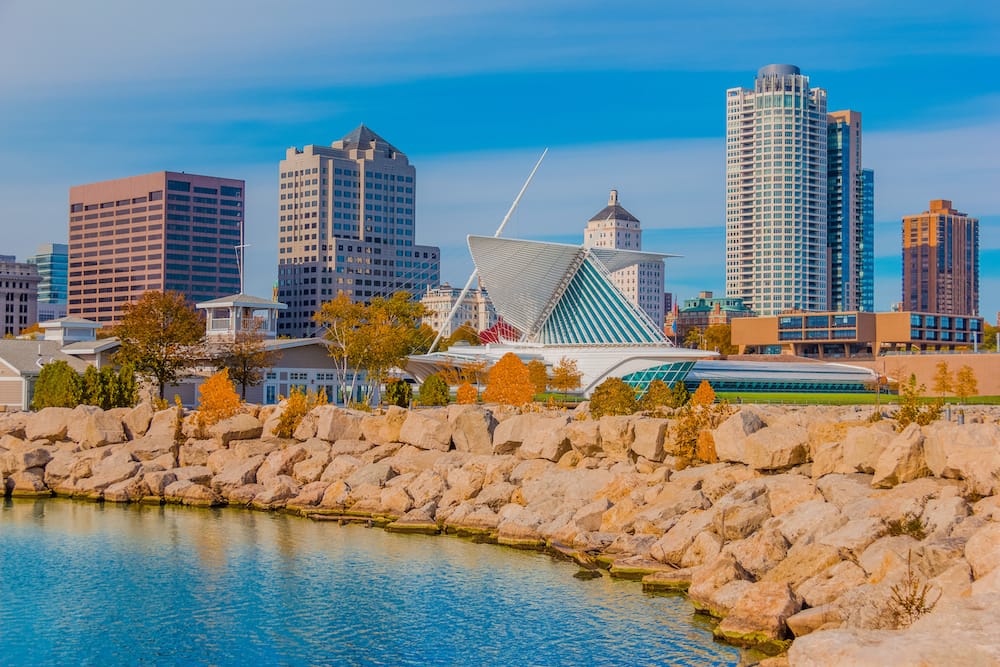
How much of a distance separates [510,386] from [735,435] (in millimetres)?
26966

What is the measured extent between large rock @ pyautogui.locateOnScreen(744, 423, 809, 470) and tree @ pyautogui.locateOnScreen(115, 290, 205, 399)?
36643 mm

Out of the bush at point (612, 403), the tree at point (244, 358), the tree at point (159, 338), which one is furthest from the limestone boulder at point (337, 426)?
the tree at point (159, 338)

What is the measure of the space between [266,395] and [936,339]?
11503 centimetres

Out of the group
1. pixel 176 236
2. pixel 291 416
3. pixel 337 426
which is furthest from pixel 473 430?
pixel 176 236

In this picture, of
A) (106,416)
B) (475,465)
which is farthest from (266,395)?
(475,465)

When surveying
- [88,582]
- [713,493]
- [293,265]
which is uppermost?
[293,265]

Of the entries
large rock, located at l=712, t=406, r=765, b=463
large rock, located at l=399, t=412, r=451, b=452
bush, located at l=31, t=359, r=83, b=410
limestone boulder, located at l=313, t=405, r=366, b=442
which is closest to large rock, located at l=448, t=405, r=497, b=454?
large rock, located at l=399, t=412, r=451, b=452

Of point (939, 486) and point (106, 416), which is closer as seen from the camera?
point (939, 486)

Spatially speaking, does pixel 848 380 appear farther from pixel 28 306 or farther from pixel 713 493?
pixel 28 306

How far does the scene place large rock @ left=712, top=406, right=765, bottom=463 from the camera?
32.8 meters

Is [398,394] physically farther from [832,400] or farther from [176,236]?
[176,236]

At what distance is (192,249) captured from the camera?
193000 millimetres

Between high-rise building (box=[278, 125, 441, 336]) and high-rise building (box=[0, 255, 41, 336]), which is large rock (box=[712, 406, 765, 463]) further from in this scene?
high-rise building (box=[0, 255, 41, 336])

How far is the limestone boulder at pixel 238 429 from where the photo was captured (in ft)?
154
